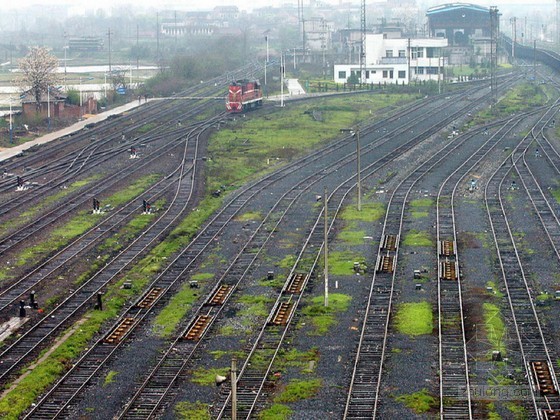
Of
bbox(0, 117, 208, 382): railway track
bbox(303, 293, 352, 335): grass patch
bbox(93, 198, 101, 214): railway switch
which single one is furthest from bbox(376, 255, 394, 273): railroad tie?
bbox(93, 198, 101, 214): railway switch

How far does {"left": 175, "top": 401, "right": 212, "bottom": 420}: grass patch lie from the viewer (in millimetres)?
20812

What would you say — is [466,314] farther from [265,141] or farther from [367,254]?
[265,141]

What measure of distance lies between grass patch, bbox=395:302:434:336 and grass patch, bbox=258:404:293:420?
548 cm

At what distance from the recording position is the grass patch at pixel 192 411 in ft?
68.3

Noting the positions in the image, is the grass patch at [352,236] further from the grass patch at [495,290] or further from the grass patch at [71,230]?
the grass patch at [71,230]

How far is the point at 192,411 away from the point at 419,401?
177 inches

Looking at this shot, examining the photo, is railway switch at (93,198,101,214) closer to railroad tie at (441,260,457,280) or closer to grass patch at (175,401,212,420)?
railroad tie at (441,260,457,280)

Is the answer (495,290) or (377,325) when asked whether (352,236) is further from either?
(377,325)

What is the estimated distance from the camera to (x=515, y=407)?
2105cm

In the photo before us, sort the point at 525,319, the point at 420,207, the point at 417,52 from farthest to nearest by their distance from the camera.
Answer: the point at 417,52
the point at 420,207
the point at 525,319

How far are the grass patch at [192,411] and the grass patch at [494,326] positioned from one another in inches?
283

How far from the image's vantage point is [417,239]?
118 ft

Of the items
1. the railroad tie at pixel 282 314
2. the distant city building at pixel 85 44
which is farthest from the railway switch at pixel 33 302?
the distant city building at pixel 85 44

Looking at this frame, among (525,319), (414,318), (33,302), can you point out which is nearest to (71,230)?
(33,302)
